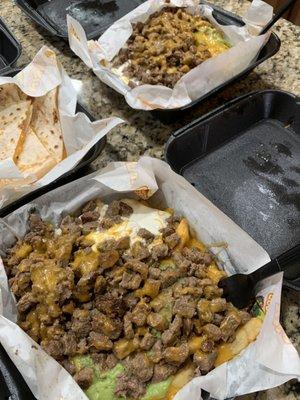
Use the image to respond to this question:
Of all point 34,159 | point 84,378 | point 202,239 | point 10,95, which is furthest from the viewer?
point 10,95

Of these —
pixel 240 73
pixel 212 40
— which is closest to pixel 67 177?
pixel 240 73

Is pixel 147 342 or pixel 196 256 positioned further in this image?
pixel 196 256

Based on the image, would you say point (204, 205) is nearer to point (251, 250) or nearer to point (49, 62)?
point (251, 250)

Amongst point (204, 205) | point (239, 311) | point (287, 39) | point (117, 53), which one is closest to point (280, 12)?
point (287, 39)

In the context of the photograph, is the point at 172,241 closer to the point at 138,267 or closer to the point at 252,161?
the point at 138,267

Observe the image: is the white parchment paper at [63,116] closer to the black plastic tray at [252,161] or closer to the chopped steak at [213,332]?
the black plastic tray at [252,161]

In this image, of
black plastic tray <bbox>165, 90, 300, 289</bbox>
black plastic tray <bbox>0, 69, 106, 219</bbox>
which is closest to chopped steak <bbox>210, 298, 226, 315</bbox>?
black plastic tray <bbox>165, 90, 300, 289</bbox>

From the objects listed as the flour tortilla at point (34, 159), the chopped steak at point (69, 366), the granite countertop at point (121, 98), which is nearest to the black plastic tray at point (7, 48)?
the granite countertop at point (121, 98)
